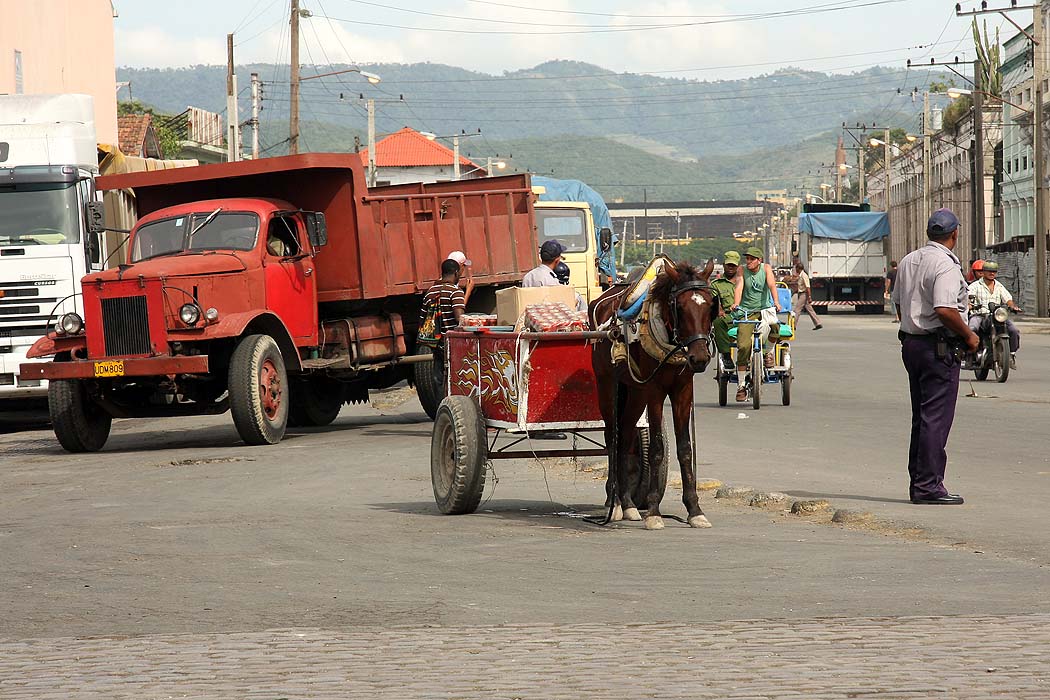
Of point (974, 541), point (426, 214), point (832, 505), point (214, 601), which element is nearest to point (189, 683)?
point (214, 601)

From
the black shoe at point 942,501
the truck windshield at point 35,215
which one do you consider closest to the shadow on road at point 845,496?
the black shoe at point 942,501

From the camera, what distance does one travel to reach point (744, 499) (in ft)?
37.4

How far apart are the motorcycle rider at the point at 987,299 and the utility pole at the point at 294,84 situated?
956 inches

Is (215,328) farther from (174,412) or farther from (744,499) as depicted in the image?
(744,499)

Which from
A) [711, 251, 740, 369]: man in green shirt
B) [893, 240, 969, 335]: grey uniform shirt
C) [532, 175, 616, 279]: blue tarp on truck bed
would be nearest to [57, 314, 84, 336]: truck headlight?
[711, 251, 740, 369]: man in green shirt

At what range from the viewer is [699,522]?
10016 mm

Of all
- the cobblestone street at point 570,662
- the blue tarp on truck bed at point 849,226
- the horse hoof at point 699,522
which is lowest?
the horse hoof at point 699,522

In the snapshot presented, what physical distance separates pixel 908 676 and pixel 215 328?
11.7 metres

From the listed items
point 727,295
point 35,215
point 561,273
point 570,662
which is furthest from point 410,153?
point 570,662

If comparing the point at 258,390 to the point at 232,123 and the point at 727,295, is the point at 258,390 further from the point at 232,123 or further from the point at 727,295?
the point at 232,123

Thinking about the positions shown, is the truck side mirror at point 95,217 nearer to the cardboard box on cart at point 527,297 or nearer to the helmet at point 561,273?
the helmet at point 561,273

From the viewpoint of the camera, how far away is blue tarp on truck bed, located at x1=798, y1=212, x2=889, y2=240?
6172 centimetres

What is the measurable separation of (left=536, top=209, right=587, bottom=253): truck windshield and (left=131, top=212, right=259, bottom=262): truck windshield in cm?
1460

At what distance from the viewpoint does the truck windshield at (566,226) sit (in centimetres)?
3188
